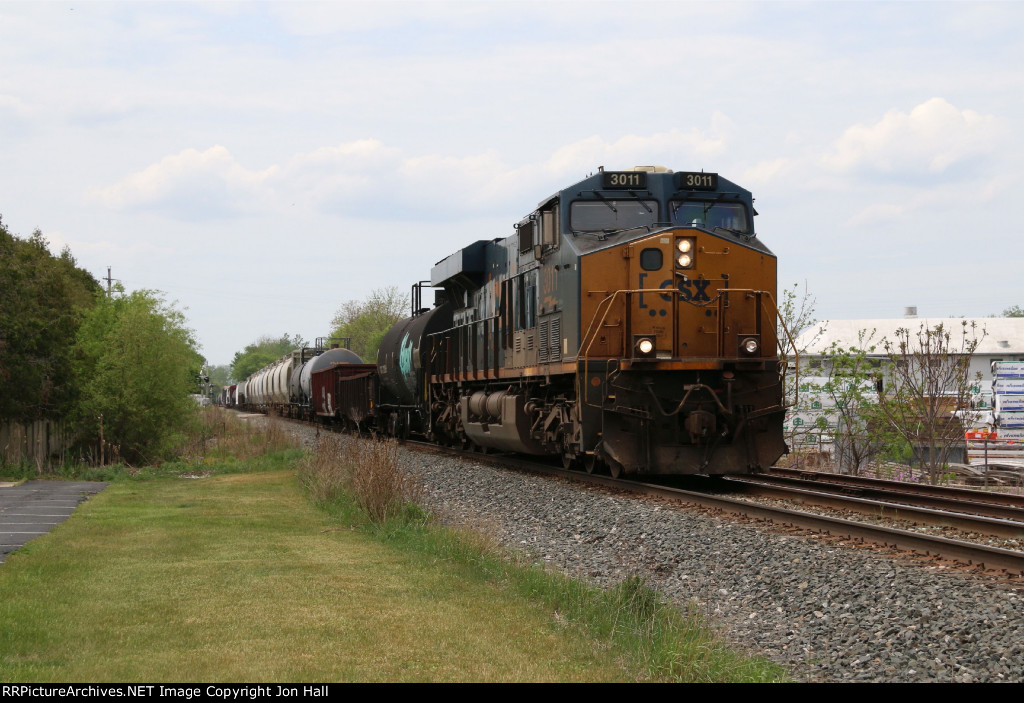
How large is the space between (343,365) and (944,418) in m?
22.0

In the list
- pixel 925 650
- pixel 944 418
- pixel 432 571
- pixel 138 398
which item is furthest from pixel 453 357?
pixel 925 650

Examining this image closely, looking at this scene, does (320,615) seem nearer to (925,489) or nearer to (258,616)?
(258,616)

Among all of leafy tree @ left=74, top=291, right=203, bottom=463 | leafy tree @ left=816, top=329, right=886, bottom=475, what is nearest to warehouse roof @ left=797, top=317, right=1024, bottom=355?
leafy tree @ left=816, top=329, right=886, bottom=475

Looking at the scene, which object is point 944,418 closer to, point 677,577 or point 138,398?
point 677,577

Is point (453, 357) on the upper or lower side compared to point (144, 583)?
upper

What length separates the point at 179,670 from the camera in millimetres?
5199

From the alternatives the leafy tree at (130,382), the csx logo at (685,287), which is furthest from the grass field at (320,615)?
the leafy tree at (130,382)

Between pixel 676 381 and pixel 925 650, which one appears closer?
pixel 925 650

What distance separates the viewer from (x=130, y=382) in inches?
861

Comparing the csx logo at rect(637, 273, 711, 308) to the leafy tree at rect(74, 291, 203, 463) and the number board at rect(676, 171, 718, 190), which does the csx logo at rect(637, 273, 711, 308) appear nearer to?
the number board at rect(676, 171, 718, 190)

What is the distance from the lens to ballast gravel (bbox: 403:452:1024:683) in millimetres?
5672

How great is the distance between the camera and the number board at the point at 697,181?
14211 mm

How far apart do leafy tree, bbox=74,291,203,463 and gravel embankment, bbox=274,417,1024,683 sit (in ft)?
41.5

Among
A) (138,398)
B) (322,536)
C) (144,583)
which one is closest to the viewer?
(144,583)
